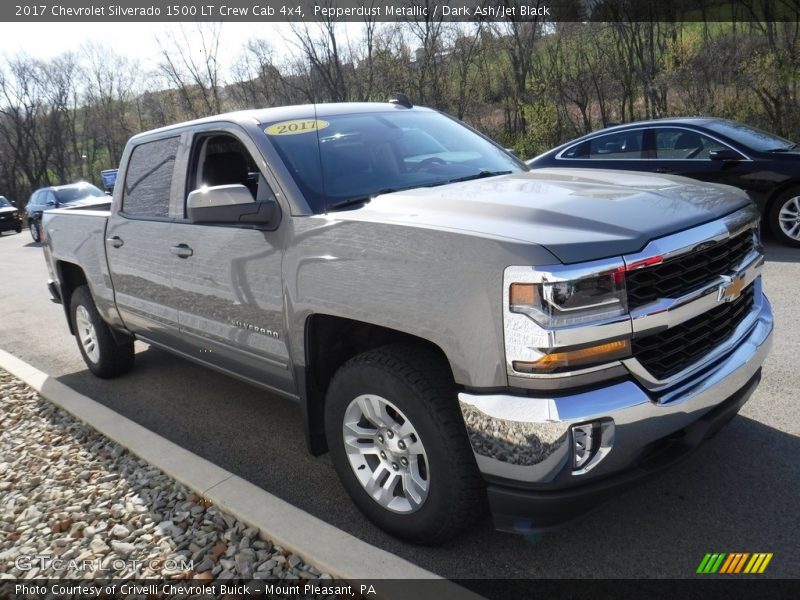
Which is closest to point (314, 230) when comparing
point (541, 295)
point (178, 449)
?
point (541, 295)

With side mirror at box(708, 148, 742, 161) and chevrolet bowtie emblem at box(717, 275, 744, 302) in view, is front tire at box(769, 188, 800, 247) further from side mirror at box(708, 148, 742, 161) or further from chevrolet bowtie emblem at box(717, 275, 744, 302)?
chevrolet bowtie emblem at box(717, 275, 744, 302)

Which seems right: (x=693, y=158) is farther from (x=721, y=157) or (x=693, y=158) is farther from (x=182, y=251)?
(x=182, y=251)

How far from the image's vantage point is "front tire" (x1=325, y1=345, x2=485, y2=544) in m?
2.60

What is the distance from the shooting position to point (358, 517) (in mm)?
3297

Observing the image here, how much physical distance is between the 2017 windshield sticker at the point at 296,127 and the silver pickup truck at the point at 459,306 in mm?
13

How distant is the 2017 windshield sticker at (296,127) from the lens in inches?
143

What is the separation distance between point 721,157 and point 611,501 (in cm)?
658

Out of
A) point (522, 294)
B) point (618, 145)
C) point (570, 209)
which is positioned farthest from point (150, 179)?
point (618, 145)

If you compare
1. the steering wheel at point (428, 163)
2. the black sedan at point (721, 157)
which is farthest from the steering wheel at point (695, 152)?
the steering wheel at point (428, 163)

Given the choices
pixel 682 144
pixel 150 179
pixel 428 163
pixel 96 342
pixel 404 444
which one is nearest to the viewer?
pixel 404 444

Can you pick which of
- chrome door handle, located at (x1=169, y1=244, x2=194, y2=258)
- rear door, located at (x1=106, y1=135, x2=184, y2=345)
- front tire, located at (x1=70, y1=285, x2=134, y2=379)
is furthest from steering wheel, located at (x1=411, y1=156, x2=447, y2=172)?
front tire, located at (x1=70, y1=285, x2=134, y2=379)

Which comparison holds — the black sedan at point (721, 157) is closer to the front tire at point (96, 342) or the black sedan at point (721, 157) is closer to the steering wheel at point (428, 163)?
the steering wheel at point (428, 163)

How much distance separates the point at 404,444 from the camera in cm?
281

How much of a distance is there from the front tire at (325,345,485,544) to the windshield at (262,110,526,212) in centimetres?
94
